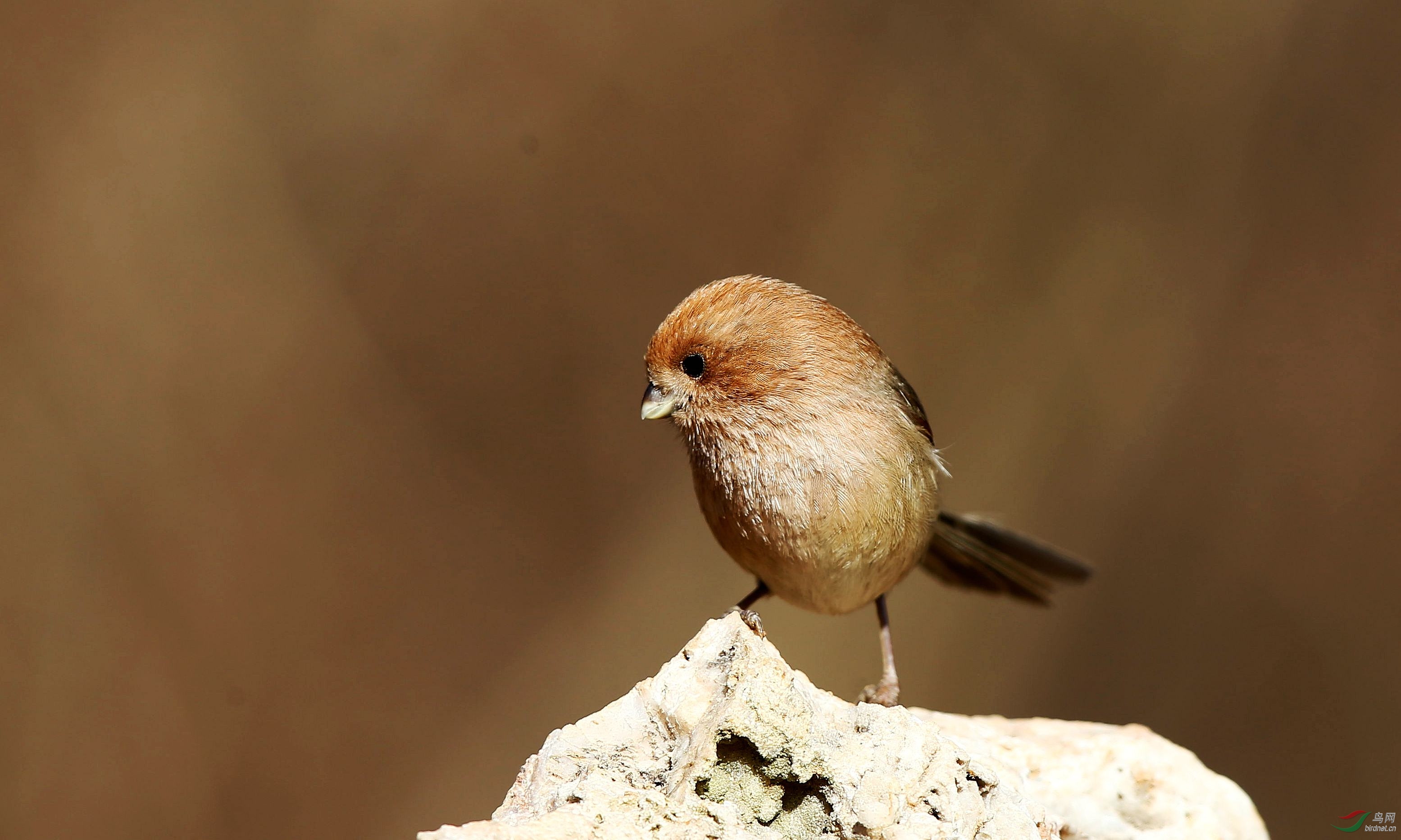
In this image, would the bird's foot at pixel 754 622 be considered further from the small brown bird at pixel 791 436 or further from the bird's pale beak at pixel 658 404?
the bird's pale beak at pixel 658 404

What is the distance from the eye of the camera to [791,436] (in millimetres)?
3383

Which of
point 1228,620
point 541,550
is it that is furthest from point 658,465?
point 1228,620

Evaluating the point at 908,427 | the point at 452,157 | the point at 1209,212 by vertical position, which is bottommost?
the point at 908,427

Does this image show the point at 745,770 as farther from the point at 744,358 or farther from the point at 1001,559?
the point at 1001,559

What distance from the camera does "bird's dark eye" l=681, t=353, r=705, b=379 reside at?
11.6 ft

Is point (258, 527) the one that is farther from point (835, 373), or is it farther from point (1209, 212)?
point (1209, 212)

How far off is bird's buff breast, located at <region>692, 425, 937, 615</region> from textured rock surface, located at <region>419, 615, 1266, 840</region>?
39.3 inches

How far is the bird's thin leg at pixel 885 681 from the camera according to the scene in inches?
158

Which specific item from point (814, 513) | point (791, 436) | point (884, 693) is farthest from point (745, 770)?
point (884, 693)

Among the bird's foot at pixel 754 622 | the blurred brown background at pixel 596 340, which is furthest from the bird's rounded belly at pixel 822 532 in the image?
the blurred brown background at pixel 596 340

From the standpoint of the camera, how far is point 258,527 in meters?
6.07

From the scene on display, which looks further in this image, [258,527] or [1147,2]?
[1147,2]

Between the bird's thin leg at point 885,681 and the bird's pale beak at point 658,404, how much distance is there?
1.28 meters

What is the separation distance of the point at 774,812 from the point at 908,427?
1813mm
